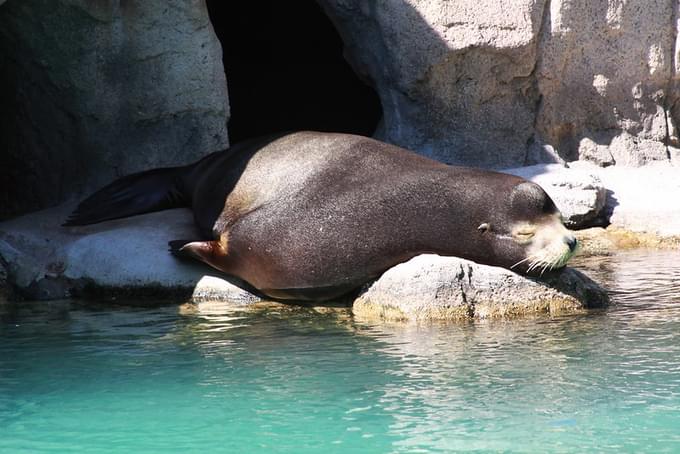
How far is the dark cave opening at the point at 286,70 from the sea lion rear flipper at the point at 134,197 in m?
4.81

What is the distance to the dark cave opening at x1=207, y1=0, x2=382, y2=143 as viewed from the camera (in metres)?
13.4

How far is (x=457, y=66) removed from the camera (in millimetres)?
10133

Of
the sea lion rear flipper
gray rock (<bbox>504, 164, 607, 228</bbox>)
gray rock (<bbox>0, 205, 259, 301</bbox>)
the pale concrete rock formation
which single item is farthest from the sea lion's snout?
the sea lion rear flipper

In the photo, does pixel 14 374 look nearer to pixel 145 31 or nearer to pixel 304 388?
pixel 304 388

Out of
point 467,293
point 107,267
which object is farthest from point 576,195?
point 107,267

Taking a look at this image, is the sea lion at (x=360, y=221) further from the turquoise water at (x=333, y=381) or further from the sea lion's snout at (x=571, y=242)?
the turquoise water at (x=333, y=381)

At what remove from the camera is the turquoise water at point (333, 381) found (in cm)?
420

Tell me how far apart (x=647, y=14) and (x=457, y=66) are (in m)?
1.75

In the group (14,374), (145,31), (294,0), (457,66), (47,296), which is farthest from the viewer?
(294,0)

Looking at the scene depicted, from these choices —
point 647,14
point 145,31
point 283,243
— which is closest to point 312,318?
point 283,243

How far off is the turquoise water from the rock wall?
3595 mm

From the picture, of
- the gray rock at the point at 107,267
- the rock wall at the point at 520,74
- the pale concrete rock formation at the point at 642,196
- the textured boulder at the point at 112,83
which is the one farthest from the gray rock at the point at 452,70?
the gray rock at the point at 107,267

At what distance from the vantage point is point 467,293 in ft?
21.5

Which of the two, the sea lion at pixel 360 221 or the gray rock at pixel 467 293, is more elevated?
the sea lion at pixel 360 221
